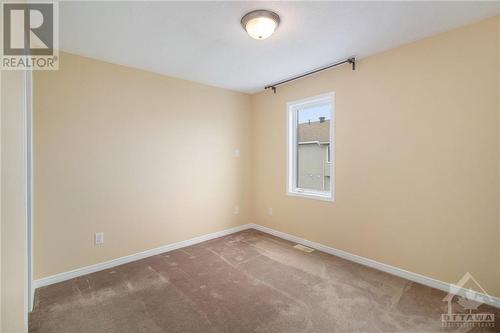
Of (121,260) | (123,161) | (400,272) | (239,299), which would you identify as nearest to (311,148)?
(400,272)

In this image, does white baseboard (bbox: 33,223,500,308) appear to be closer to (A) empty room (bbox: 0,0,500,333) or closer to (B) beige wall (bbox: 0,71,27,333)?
(A) empty room (bbox: 0,0,500,333)

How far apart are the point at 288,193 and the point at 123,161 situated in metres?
2.47

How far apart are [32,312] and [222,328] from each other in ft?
5.51

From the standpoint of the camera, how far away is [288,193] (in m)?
3.80

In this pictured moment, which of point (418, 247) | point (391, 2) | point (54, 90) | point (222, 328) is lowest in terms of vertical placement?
point (222, 328)

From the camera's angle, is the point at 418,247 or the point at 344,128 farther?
the point at 344,128

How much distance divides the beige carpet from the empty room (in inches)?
0.7

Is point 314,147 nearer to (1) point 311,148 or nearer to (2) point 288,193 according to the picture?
(1) point 311,148

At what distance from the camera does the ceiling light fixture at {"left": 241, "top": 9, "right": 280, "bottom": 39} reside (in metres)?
1.91

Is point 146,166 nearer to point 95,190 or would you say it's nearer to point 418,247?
point 95,190

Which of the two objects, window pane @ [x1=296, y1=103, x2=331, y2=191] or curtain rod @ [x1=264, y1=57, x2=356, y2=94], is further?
window pane @ [x1=296, y1=103, x2=331, y2=191]

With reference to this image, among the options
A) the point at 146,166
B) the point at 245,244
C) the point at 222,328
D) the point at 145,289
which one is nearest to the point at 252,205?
the point at 245,244

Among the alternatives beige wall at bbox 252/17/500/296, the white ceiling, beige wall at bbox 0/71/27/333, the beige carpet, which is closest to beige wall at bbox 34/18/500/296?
beige wall at bbox 252/17/500/296

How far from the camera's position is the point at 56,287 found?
7.88ft
